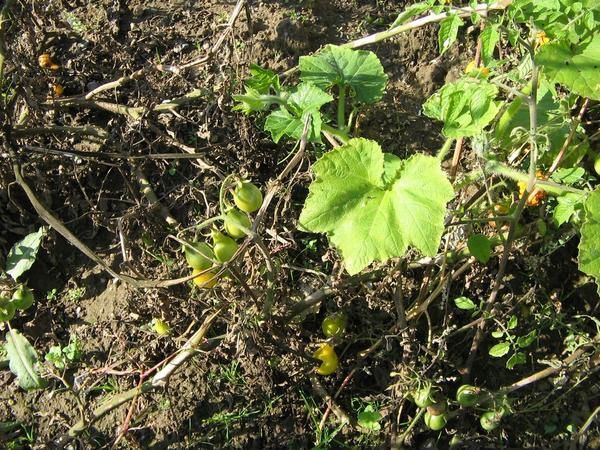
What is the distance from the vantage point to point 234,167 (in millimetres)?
2771

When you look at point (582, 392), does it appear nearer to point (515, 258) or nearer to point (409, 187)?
point (515, 258)

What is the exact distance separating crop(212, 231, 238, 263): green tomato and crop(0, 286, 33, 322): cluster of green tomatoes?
0.76 m

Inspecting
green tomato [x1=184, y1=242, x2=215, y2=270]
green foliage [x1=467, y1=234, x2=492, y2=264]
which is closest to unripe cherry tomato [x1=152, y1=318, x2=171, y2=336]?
green tomato [x1=184, y1=242, x2=215, y2=270]

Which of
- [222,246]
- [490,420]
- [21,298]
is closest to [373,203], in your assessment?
[222,246]

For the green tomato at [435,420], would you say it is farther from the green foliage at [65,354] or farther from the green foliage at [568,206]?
the green foliage at [65,354]

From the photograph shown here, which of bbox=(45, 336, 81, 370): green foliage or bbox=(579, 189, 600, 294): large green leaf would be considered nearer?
bbox=(579, 189, 600, 294): large green leaf

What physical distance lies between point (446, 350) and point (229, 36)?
172cm

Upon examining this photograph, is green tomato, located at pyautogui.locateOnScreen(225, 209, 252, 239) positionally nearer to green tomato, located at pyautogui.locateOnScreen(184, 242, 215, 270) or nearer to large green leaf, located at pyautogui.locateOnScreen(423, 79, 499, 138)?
green tomato, located at pyautogui.locateOnScreen(184, 242, 215, 270)

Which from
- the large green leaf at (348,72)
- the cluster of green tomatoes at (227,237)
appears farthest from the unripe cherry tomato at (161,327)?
the large green leaf at (348,72)

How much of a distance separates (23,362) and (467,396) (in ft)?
5.25

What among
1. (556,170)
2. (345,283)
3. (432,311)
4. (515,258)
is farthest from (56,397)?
(556,170)

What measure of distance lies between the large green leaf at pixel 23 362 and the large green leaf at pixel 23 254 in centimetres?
35

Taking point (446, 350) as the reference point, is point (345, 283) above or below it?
above

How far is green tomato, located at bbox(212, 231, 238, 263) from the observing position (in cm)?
216
